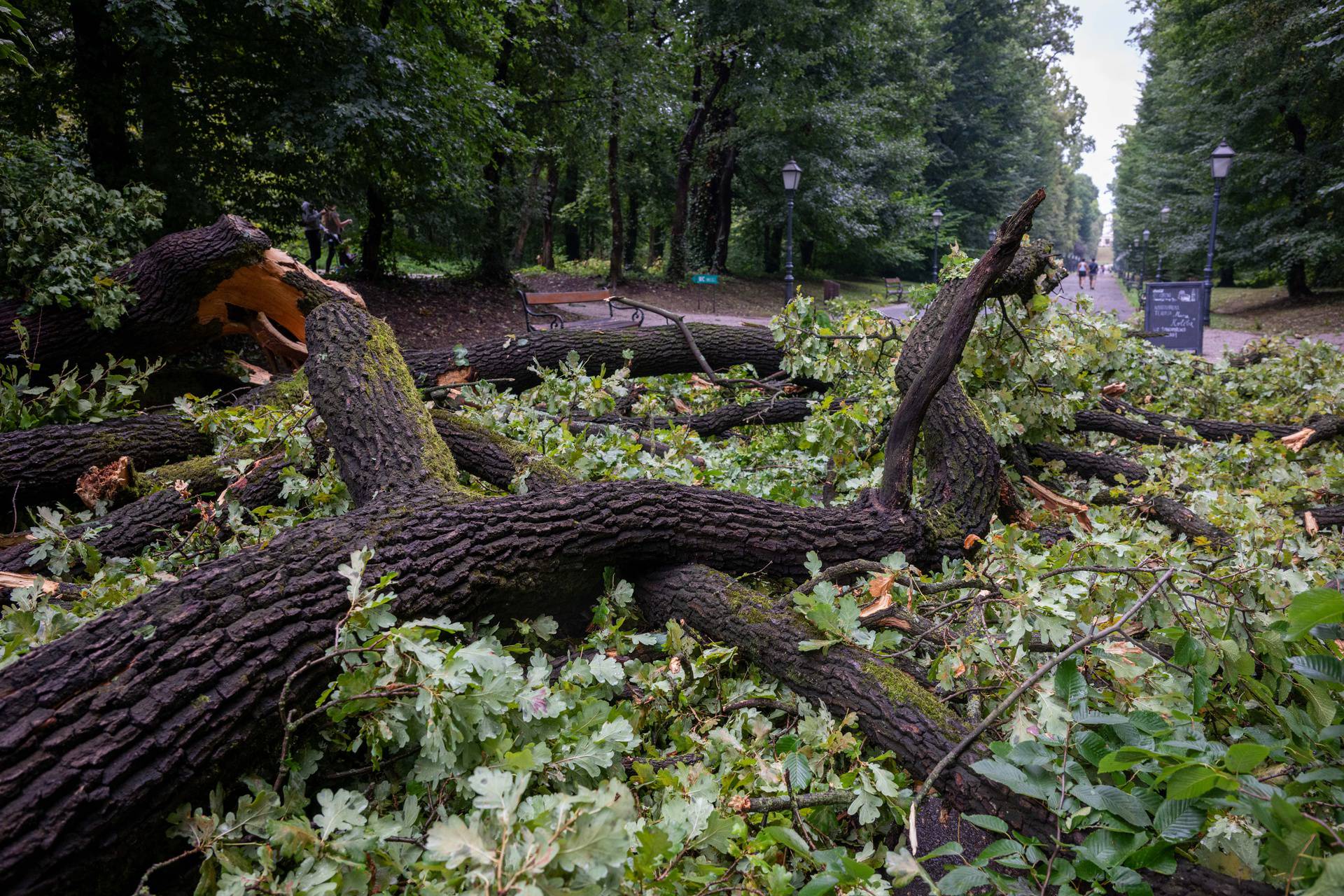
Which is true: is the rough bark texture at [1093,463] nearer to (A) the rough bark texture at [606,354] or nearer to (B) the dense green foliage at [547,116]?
(A) the rough bark texture at [606,354]

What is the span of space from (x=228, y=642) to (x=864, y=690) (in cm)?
168

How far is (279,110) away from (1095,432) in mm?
10344

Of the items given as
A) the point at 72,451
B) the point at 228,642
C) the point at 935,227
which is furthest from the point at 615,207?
the point at 228,642

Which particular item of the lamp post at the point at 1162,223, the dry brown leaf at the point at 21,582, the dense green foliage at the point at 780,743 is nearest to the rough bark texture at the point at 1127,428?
the dense green foliage at the point at 780,743

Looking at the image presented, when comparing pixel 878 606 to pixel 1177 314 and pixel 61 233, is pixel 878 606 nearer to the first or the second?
pixel 61 233

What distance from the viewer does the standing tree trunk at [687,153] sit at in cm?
2241

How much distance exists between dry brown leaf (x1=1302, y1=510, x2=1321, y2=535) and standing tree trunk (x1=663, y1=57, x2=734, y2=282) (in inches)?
805

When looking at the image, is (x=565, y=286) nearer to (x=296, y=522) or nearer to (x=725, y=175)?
(x=725, y=175)

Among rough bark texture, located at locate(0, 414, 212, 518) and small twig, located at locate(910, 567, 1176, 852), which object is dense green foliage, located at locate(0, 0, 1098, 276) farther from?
small twig, located at locate(910, 567, 1176, 852)

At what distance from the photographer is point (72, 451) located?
4172 millimetres

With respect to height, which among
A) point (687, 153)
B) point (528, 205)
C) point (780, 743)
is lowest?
point (780, 743)

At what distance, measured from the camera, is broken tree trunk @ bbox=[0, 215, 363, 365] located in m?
5.37

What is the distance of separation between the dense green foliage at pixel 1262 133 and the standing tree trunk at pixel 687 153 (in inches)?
544

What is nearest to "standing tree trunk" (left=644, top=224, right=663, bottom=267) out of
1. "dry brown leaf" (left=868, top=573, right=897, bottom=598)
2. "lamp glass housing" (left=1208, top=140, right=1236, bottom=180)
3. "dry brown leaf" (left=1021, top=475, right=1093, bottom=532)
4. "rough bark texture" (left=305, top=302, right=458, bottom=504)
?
"lamp glass housing" (left=1208, top=140, right=1236, bottom=180)
